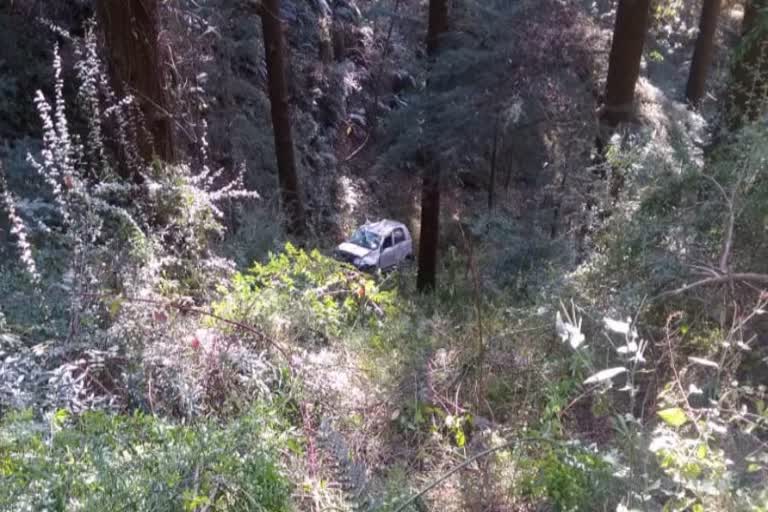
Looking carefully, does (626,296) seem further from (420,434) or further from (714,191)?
(420,434)

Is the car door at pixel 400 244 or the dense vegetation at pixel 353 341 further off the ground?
the dense vegetation at pixel 353 341

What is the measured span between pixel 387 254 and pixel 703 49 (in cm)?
872

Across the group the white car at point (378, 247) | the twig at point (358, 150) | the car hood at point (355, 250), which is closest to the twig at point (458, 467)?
the white car at point (378, 247)

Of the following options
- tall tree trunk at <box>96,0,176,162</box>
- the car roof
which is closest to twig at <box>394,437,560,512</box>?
tall tree trunk at <box>96,0,176,162</box>

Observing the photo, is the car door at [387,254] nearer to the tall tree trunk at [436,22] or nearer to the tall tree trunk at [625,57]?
the tall tree trunk at [436,22]

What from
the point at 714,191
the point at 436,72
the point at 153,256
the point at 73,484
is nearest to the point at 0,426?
the point at 73,484

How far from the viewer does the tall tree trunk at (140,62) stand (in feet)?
17.2

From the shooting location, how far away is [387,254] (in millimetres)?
15812

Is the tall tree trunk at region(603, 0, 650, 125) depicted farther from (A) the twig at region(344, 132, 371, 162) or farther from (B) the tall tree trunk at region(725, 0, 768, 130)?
A: (A) the twig at region(344, 132, 371, 162)

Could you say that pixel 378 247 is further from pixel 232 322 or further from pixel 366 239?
pixel 232 322

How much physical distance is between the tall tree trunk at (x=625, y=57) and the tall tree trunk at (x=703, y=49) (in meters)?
5.69

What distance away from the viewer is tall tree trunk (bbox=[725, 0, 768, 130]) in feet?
23.6

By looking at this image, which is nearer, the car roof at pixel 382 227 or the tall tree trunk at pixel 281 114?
the tall tree trunk at pixel 281 114

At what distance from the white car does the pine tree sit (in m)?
2.29
